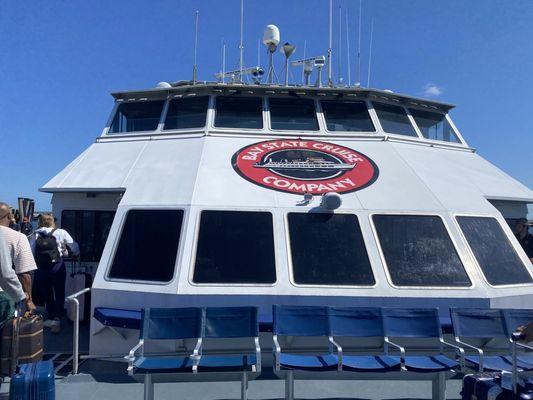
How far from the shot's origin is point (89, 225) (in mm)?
6453

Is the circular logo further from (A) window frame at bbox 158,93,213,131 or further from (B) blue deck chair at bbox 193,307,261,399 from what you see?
(B) blue deck chair at bbox 193,307,261,399

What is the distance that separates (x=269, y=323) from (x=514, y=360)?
1917mm

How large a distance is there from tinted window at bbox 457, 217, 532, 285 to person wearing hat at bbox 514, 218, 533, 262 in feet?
5.01

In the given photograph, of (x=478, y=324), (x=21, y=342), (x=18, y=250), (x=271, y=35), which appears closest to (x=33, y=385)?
(x=21, y=342)

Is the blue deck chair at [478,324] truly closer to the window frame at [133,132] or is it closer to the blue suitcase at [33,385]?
the blue suitcase at [33,385]

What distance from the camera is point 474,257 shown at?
471 cm

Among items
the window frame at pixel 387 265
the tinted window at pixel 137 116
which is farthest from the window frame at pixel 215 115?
the window frame at pixel 387 265

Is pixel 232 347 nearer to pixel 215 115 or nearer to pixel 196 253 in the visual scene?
pixel 196 253

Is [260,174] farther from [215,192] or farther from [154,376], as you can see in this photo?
[154,376]

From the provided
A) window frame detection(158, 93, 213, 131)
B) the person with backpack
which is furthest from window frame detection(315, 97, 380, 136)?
the person with backpack

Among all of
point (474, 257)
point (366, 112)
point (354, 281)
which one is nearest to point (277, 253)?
point (354, 281)

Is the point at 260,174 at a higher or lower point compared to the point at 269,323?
higher

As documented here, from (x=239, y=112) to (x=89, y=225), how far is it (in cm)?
268

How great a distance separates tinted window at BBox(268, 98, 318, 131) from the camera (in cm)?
653
